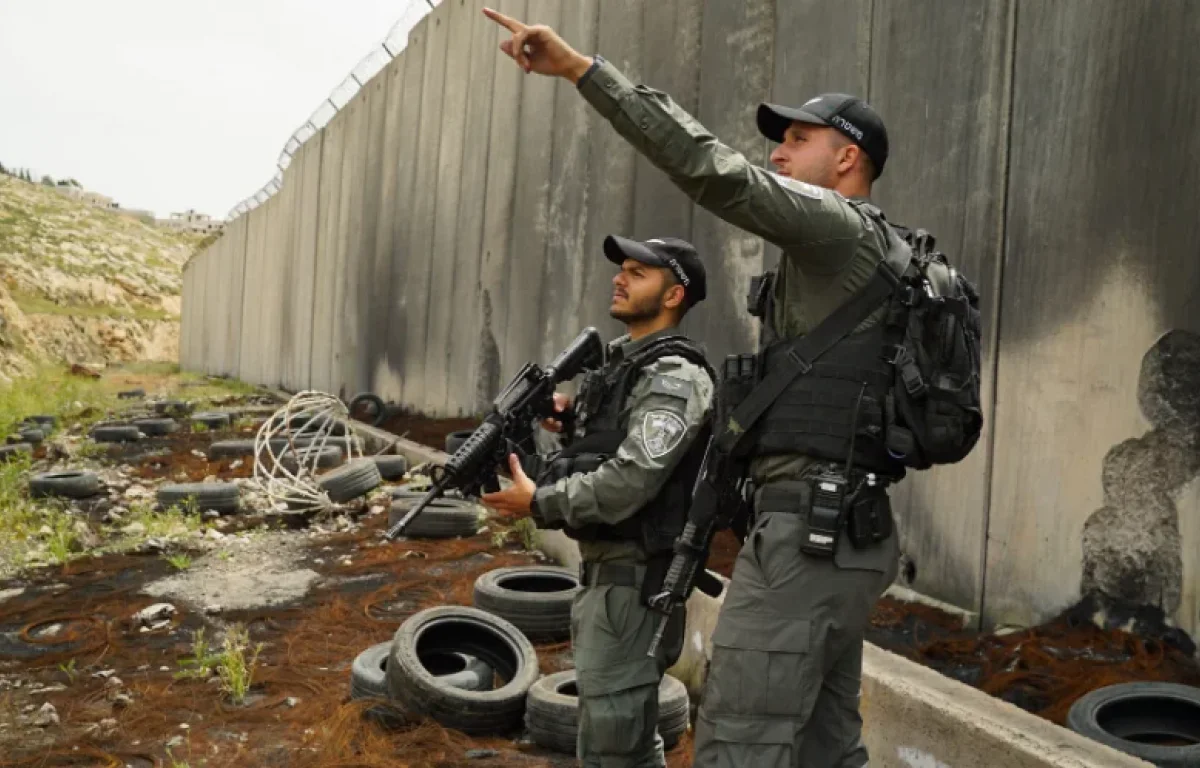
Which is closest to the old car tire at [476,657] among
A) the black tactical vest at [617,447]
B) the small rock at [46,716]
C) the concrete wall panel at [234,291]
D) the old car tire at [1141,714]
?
the black tactical vest at [617,447]

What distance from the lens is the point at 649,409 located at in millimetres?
2838

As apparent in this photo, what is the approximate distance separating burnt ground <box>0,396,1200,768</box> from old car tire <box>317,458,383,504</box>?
5.17 feet

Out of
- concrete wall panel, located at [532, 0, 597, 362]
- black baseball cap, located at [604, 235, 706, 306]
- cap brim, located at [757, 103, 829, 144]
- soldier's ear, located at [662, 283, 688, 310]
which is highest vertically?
concrete wall panel, located at [532, 0, 597, 362]

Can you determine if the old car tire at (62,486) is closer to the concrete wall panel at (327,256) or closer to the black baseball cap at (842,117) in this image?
the concrete wall panel at (327,256)

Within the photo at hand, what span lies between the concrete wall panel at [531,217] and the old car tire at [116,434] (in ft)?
19.8

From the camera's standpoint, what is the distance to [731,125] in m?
6.16

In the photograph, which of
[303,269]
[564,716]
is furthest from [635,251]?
[303,269]

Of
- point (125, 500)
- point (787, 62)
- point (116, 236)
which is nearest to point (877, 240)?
point (787, 62)

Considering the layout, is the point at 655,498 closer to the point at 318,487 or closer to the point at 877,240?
the point at 877,240

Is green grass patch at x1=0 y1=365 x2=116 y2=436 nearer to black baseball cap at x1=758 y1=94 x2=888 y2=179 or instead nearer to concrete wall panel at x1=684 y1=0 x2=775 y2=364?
concrete wall panel at x1=684 y1=0 x2=775 y2=364

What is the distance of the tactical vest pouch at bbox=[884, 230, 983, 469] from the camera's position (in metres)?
2.14

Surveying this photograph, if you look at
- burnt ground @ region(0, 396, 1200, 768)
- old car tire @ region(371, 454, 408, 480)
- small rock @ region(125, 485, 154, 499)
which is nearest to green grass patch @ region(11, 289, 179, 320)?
small rock @ region(125, 485, 154, 499)

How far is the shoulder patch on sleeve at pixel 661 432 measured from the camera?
277 centimetres

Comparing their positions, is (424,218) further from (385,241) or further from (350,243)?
(350,243)
